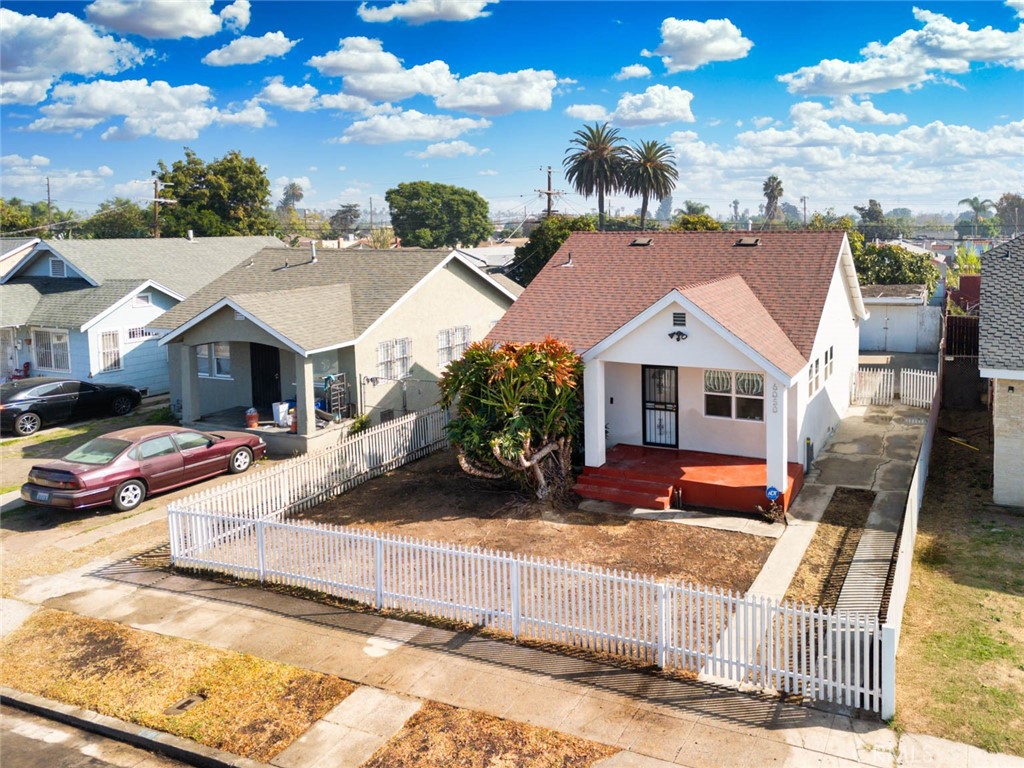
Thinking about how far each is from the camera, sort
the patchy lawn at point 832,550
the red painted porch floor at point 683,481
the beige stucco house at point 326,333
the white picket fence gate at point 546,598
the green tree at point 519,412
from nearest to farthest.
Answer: the white picket fence gate at point 546,598
the patchy lawn at point 832,550
the red painted porch floor at point 683,481
the green tree at point 519,412
the beige stucco house at point 326,333

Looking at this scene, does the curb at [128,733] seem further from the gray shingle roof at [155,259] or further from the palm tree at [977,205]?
the palm tree at [977,205]

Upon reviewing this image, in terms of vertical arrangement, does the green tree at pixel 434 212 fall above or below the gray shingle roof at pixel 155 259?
above

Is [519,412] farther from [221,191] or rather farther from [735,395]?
[221,191]

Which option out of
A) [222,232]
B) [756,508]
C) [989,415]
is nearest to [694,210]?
[222,232]

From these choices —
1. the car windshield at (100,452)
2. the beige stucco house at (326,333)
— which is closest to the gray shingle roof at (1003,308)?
the beige stucco house at (326,333)

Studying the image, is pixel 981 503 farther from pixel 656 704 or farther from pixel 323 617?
pixel 323 617

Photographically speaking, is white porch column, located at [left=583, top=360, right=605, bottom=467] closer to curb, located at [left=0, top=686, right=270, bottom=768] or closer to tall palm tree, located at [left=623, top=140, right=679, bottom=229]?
curb, located at [left=0, top=686, right=270, bottom=768]
